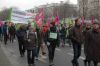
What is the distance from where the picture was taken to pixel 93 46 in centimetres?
1126

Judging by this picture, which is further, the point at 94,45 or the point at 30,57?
the point at 30,57

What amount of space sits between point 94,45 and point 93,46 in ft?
0.15

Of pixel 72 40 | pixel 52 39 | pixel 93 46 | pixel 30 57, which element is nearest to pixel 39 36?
pixel 52 39

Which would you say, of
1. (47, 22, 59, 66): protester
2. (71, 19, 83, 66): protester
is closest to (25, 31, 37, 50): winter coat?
(47, 22, 59, 66): protester

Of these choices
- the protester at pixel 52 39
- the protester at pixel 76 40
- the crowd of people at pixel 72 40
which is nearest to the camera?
the crowd of people at pixel 72 40

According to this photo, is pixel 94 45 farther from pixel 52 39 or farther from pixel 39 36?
pixel 39 36

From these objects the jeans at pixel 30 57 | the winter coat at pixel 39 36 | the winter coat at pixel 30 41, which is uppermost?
the winter coat at pixel 30 41

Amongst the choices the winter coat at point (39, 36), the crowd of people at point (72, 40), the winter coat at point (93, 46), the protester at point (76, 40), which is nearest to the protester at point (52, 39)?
the crowd of people at point (72, 40)

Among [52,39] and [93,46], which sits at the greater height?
[93,46]

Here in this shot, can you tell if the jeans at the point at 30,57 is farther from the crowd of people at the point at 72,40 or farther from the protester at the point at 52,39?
the protester at the point at 52,39

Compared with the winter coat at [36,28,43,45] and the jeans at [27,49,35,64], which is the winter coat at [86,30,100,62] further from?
the winter coat at [36,28,43,45]

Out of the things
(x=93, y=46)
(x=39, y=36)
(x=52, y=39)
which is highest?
(x=93, y=46)

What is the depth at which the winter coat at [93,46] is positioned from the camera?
36.5 ft

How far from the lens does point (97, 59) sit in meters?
11.1
